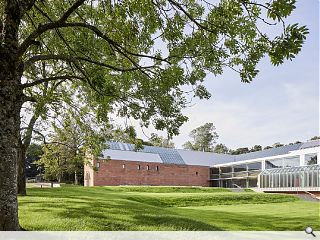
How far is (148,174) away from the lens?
40812 mm

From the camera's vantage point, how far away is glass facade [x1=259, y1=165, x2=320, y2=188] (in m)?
28.0

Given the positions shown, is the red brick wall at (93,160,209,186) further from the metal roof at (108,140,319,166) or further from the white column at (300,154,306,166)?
the white column at (300,154,306,166)

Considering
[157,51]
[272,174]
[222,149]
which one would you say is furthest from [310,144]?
[157,51]

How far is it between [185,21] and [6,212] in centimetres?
419

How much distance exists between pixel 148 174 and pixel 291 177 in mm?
15785

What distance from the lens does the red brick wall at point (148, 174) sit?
38.0 metres

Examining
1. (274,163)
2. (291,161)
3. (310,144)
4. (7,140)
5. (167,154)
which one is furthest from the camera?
(167,154)

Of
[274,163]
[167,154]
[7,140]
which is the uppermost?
[7,140]

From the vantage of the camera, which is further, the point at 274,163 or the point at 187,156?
the point at 187,156

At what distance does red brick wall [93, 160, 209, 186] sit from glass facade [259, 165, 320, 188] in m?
9.78

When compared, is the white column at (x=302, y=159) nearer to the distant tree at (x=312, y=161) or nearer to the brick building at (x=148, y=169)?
the distant tree at (x=312, y=161)

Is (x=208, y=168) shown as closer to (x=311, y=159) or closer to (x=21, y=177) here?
(x=311, y=159)

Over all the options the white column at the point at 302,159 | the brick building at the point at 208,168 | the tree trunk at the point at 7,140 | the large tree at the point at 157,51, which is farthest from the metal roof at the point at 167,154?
the tree trunk at the point at 7,140

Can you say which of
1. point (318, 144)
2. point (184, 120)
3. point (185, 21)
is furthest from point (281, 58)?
point (318, 144)
